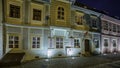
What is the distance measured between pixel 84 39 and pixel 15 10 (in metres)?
11.7

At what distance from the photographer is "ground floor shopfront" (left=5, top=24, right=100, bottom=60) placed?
20.0 meters

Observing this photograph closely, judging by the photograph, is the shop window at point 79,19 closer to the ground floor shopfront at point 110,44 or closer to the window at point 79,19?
the window at point 79,19

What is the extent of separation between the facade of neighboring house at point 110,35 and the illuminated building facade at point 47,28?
4287mm

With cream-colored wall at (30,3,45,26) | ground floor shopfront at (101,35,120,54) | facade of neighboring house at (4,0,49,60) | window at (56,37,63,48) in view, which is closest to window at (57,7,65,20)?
facade of neighboring house at (4,0,49,60)

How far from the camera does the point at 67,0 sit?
2503 centimetres

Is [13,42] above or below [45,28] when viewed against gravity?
below

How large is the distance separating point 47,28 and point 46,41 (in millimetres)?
1493

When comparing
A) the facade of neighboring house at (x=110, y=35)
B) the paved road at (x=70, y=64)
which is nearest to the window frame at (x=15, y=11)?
the paved road at (x=70, y=64)

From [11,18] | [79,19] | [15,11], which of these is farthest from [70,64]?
[79,19]

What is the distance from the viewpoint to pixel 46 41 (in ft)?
75.2

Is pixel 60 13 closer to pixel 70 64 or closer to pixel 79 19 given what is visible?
pixel 79 19

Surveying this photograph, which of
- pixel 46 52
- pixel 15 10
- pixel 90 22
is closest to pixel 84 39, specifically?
pixel 90 22

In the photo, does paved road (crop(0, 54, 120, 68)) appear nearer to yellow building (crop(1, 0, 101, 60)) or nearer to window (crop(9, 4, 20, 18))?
yellow building (crop(1, 0, 101, 60))

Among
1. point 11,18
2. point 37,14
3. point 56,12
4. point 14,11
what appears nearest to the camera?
point 11,18
